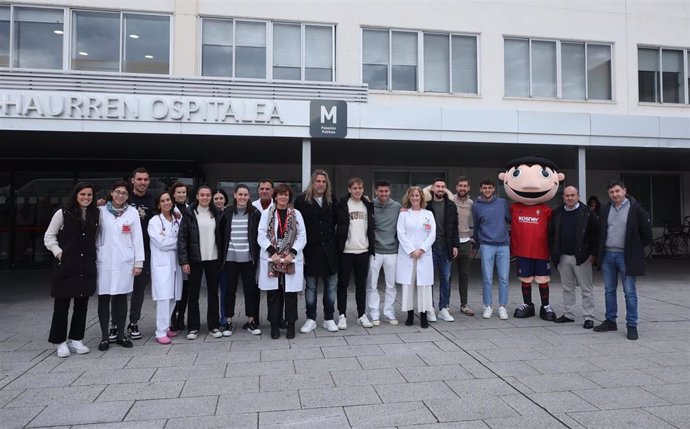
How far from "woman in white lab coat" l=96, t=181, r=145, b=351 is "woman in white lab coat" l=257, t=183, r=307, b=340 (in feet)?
4.63

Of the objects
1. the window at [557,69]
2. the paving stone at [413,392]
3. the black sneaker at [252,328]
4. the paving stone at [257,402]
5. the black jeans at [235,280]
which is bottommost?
the paving stone at [257,402]

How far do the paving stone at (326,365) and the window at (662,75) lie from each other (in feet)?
40.3

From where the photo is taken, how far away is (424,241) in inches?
239

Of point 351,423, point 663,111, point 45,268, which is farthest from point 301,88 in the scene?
point 663,111

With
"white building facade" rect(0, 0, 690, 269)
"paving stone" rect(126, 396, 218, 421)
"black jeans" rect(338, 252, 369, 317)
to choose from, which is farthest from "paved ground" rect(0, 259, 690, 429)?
"white building facade" rect(0, 0, 690, 269)

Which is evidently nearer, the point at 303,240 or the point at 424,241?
the point at 303,240

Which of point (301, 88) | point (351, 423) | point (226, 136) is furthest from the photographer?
point (301, 88)

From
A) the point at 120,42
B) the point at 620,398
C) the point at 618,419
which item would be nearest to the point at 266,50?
the point at 120,42

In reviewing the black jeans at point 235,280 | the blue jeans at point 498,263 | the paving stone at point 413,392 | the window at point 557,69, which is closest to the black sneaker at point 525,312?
the blue jeans at point 498,263

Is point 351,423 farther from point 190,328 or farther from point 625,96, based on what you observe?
point 625,96

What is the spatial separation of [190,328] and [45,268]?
922 cm

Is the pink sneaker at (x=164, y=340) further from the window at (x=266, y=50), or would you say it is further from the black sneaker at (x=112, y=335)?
the window at (x=266, y=50)

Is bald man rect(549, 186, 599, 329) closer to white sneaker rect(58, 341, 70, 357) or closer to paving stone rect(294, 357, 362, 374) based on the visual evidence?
paving stone rect(294, 357, 362, 374)

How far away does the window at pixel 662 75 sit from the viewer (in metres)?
12.8
